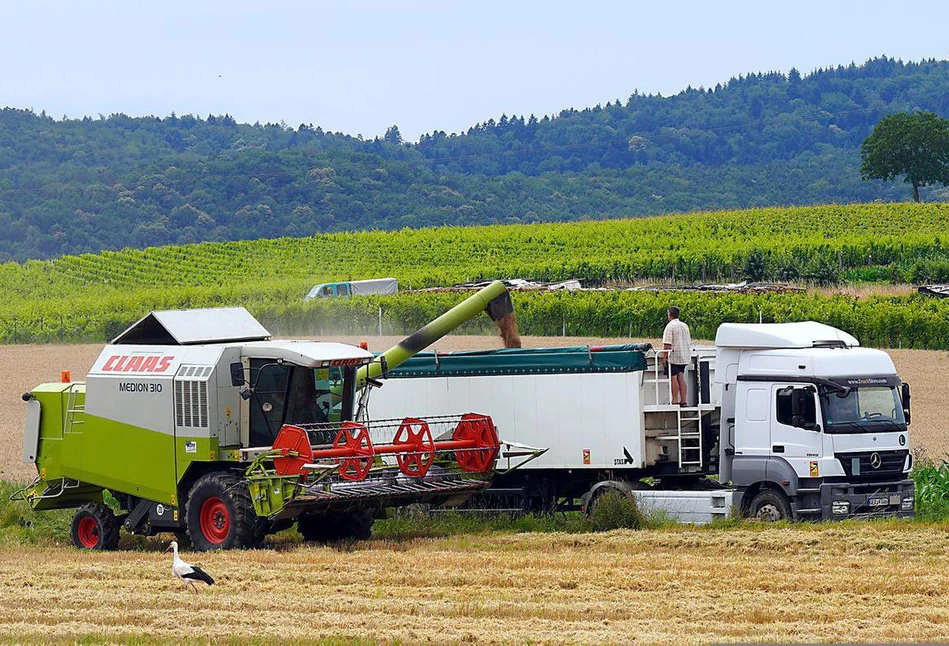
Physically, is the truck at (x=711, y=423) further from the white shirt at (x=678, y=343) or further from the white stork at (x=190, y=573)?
the white stork at (x=190, y=573)

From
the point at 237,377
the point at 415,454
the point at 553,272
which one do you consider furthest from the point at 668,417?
the point at 553,272

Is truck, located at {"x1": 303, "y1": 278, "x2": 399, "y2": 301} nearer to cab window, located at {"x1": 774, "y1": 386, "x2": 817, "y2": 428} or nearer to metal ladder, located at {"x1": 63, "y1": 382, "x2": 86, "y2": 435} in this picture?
metal ladder, located at {"x1": 63, "y1": 382, "x2": 86, "y2": 435}

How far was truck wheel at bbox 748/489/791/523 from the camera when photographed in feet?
62.3

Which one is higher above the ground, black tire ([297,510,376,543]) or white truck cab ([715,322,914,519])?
white truck cab ([715,322,914,519])

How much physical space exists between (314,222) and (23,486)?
98.0 meters

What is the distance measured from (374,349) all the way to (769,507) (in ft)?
69.6

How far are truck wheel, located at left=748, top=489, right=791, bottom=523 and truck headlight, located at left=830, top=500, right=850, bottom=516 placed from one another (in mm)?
626

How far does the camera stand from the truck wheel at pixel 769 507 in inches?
747

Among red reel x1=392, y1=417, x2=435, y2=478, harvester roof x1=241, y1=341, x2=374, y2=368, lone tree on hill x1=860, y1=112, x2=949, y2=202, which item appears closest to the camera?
harvester roof x1=241, y1=341, x2=374, y2=368

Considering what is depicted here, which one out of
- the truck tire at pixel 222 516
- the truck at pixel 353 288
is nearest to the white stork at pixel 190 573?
the truck tire at pixel 222 516

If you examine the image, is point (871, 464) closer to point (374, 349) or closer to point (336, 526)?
point (336, 526)

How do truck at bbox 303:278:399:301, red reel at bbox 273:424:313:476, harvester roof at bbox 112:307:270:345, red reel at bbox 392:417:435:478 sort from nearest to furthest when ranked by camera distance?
red reel at bbox 273:424:313:476 < red reel at bbox 392:417:435:478 < harvester roof at bbox 112:307:270:345 < truck at bbox 303:278:399:301

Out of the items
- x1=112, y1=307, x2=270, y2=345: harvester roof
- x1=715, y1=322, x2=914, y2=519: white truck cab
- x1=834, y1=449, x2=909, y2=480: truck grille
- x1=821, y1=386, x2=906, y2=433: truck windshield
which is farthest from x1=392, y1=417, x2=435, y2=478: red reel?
x1=834, y1=449, x2=909, y2=480: truck grille

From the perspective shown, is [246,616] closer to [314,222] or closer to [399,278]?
[399,278]
